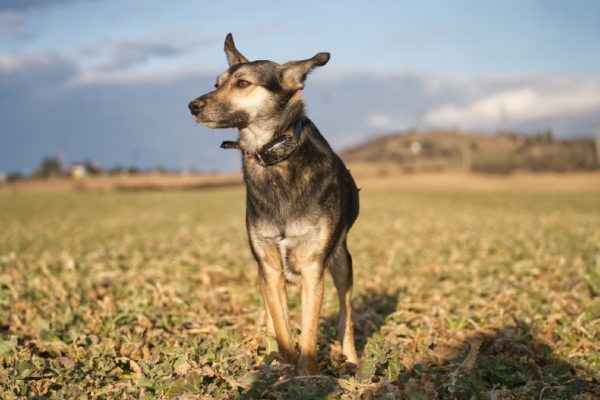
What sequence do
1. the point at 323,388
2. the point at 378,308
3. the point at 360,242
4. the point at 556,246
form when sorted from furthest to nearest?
the point at 360,242
the point at 556,246
the point at 378,308
the point at 323,388

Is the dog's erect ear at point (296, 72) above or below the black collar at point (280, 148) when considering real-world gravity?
above

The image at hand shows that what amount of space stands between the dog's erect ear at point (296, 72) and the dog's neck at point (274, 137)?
0.35ft

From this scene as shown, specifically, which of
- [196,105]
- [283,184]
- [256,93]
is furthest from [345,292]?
[196,105]

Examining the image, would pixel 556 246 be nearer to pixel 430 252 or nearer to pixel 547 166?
pixel 430 252

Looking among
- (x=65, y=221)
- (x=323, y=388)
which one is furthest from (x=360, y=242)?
(x=65, y=221)

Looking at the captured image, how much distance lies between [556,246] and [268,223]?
1161cm

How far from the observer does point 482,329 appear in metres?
8.02

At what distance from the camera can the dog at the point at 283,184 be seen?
19.3ft

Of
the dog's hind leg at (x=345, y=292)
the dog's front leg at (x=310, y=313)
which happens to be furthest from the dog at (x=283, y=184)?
the dog's hind leg at (x=345, y=292)

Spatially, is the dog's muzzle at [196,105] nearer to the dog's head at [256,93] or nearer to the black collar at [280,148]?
the dog's head at [256,93]

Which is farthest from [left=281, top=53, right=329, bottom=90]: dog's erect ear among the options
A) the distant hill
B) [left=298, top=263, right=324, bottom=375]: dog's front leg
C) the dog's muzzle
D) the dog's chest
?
the distant hill

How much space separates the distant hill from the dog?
310 feet

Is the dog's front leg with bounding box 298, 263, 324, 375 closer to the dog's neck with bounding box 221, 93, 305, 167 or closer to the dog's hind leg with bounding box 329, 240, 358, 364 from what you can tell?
the dog's hind leg with bounding box 329, 240, 358, 364

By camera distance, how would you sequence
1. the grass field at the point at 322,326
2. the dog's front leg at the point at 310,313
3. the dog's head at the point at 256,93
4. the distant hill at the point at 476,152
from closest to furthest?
the grass field at the point at 322,326, the dog's front leg at the point at 310,313, the dog's head at the point at 256,93, the distant hill at the point at 476,152
